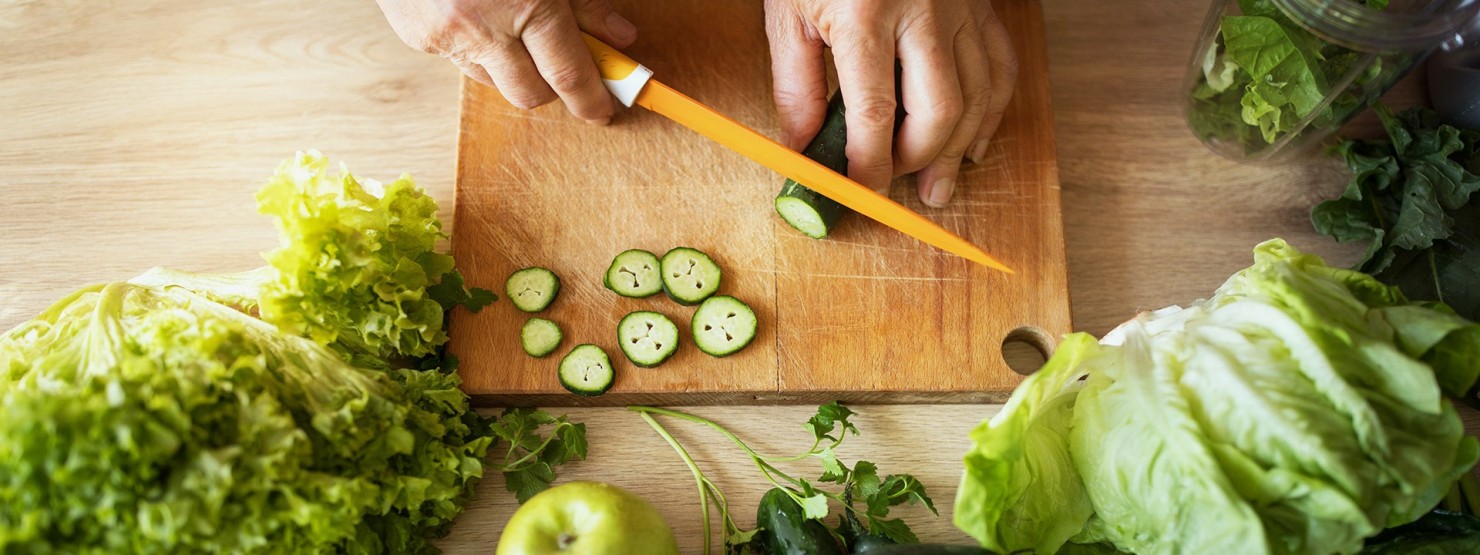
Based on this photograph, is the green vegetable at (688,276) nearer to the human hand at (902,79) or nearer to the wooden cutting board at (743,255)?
the wooden cutting board at (743,255)

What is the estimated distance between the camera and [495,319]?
252 cm

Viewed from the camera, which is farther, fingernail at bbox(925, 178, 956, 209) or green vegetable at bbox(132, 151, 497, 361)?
fingernail at bbox(925, 178, 956, 209)

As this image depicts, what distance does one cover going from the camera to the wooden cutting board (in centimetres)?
249

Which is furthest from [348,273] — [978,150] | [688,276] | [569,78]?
[978,150]

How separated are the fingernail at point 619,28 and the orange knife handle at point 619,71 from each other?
169mm

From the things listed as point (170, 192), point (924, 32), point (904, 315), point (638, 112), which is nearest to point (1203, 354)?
point (904, 315)

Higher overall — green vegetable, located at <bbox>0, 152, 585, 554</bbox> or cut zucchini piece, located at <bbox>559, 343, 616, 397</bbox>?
green vegetable, located at <bbox>0, 152, 585, 554</bbox>

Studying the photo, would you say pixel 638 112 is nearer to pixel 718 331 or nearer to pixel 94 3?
pixel 718 331

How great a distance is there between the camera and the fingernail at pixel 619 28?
270 centimetres

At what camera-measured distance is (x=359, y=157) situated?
9.09ft

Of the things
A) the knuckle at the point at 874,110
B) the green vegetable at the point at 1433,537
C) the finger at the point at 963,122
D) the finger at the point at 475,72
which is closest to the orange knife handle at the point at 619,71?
the finger at the point at 475,72

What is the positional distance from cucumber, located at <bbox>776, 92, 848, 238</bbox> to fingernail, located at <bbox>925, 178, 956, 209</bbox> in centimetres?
26

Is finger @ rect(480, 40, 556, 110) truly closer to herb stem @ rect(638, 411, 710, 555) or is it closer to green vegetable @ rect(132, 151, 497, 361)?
green vegetable @ rect(132, 151, 497, 361)

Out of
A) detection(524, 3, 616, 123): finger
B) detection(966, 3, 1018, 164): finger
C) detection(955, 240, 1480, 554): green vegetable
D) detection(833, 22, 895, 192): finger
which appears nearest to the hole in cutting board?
detection(955, 240, 1480, 554): green vegetable
